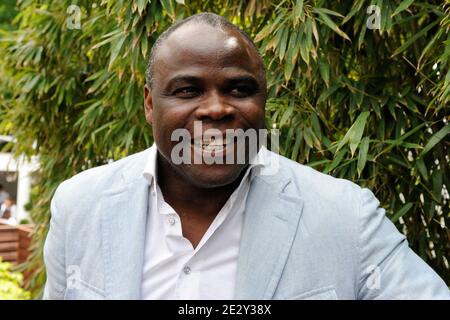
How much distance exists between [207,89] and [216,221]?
31cm

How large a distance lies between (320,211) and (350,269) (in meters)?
0.15

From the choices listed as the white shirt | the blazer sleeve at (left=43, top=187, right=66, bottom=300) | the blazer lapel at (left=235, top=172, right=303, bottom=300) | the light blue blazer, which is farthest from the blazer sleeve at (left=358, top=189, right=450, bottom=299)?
the blazer sleeve at (left=43, top=187, right=66, bottom=300)

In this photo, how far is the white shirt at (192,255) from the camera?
1522 mm

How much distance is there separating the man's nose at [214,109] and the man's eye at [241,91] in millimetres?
29

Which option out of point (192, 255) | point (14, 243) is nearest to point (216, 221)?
point (192, 255)

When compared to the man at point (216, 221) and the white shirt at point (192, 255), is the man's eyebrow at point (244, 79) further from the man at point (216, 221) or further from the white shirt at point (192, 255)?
the white shirt at point (192, 255)

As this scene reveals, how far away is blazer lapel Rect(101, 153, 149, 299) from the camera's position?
1503 millimetres

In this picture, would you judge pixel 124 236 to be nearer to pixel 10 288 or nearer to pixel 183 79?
pixel 183 79

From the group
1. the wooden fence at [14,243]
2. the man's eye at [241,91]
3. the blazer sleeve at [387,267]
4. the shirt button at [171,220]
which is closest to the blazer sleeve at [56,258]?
the shirt button at [171,220]

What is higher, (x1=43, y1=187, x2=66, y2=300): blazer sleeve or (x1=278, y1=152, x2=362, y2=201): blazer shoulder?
(x1=278, y1=152, x2=362, y2=201): blazer shoulder

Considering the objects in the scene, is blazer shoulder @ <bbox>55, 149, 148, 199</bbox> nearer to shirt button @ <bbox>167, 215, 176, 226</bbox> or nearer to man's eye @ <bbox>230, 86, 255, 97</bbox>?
shirt button @ <bbox>167, 215, 176, 226</bbox>

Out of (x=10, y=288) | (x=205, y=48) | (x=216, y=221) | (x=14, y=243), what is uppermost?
(x=205, y=48)

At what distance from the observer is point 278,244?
1518mm
